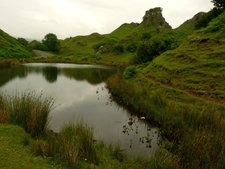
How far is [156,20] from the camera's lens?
403 ft

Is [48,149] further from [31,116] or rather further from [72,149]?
[31,116]

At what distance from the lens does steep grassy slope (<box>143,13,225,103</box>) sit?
1703cm

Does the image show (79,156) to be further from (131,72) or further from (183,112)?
(131,72)

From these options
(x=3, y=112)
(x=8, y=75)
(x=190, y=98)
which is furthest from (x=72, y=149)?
(x=8, y=75)

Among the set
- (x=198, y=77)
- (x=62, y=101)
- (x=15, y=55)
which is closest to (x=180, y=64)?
(x=198, y=77)

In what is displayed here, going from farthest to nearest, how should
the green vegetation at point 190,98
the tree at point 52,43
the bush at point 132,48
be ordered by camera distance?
the tree at point 52,43, the bush at point 132,48, the green vegetation at point 190,98

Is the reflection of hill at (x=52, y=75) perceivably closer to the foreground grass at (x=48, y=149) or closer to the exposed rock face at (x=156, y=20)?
the foreground grass at (x=48, y=149)

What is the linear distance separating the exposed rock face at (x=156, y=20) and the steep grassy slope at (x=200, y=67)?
9851 centimetres

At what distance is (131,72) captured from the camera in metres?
29.6

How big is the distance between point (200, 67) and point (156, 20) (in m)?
113

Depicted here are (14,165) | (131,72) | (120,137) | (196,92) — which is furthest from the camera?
(131,72)

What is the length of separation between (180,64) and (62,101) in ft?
52.7

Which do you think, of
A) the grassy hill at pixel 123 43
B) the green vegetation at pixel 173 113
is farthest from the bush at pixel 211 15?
the green vegetation at pixel 173 113

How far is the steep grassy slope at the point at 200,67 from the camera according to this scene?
55.9 ft
